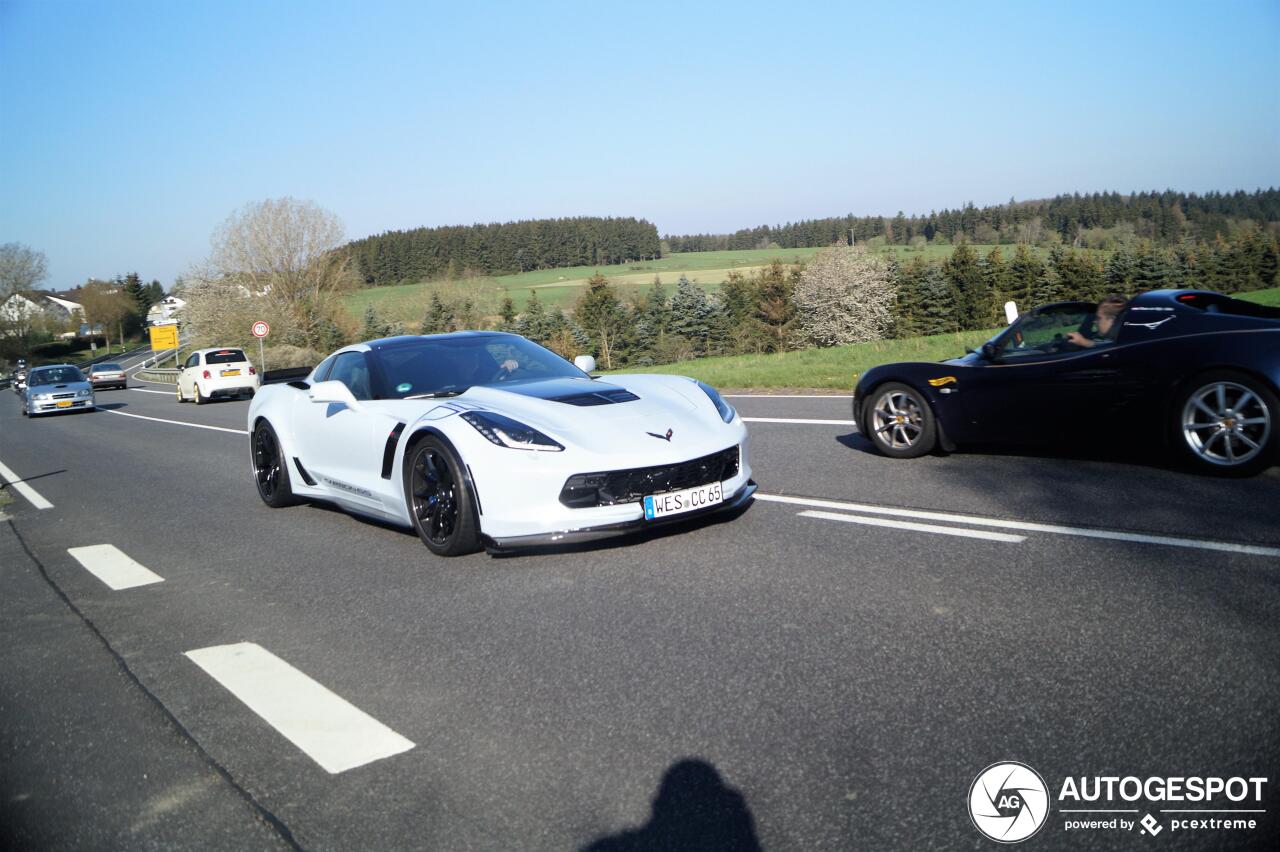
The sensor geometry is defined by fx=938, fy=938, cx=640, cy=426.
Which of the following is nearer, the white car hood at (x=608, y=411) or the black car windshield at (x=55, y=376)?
the white car hood at (x=608, y=411)

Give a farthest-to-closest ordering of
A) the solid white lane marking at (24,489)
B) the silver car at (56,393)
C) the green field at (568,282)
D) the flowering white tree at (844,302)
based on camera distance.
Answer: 1. the flowering white tree at (844,302)
2. the green field at (568,282)
3. the silver car at (56,393)
4. the solid white lane marking at (24,489)

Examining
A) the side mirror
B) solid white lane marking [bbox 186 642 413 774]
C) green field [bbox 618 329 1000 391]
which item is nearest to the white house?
green field [bbox 618 329 1000 391]

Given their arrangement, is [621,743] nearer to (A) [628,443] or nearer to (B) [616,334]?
(A) [628,443]

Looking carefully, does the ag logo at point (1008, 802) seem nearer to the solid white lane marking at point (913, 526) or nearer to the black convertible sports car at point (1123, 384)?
the solid white lane marking at point (913, 526)

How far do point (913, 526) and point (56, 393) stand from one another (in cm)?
2853

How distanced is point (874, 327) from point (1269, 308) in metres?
80.0

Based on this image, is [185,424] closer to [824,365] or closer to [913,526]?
[824,365]

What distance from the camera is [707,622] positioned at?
13.6 feet

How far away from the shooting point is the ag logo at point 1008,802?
2.39 meters

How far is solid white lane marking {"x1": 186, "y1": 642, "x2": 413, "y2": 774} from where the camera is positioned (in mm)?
3158

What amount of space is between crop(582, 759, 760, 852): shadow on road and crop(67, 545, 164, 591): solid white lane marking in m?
4.42

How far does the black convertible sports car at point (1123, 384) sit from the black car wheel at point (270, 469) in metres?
5.08

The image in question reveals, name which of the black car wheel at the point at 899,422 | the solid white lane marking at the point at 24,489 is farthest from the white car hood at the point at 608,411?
the solid white lane marking at the point at 24,489

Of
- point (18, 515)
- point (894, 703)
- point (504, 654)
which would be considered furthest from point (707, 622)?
point (18, 515)
